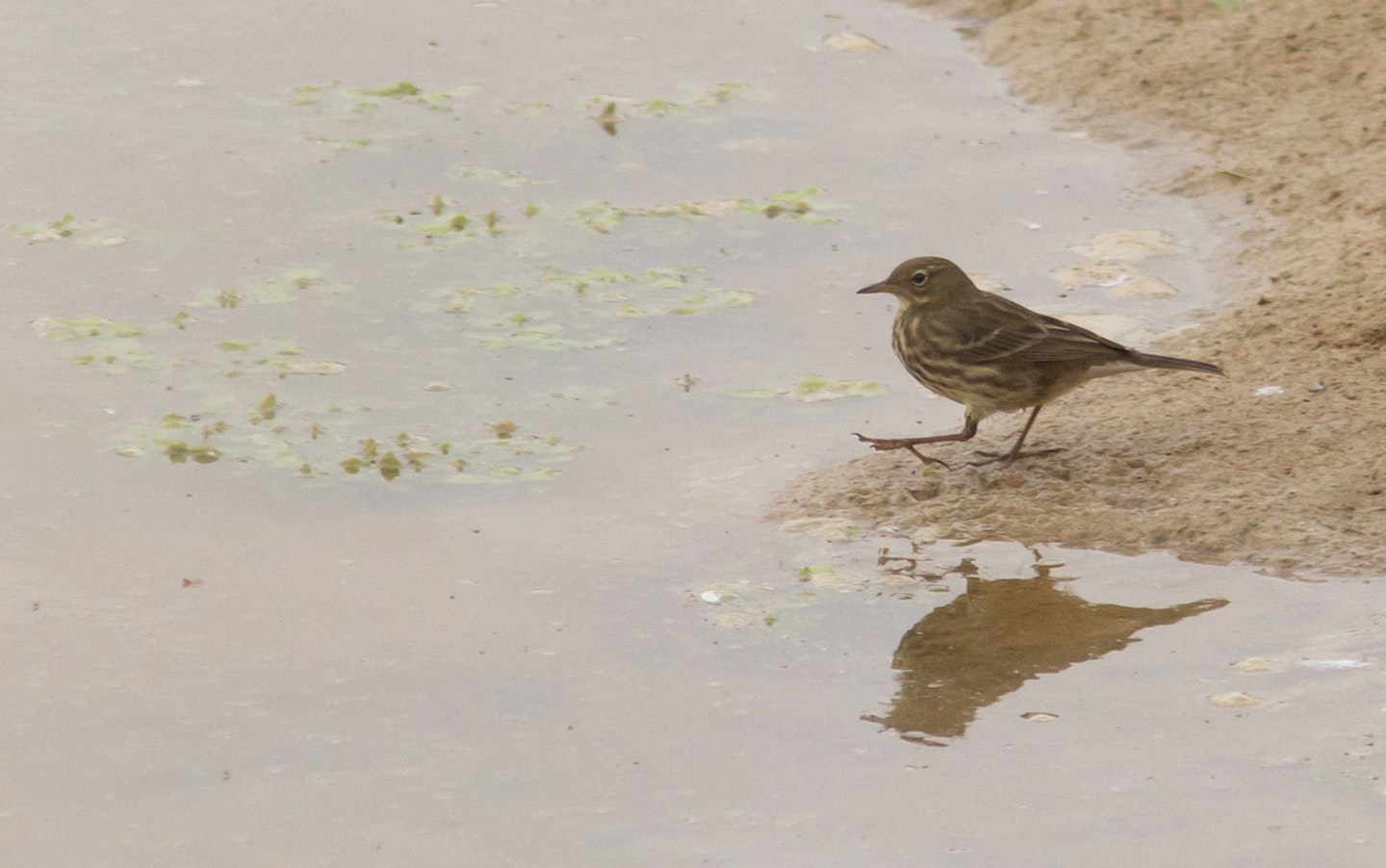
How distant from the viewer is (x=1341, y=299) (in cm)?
784

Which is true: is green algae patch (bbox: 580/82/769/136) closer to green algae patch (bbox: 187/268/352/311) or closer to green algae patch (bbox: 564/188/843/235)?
green algae patch (bbox: 564/188/843/235)

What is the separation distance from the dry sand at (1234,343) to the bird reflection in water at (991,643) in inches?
16.0

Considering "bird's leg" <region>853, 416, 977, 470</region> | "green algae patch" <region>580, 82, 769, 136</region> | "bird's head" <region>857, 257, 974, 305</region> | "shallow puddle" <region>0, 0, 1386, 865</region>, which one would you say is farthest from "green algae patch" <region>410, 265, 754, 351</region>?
"green algae patch" <region>580, 82, 769, 136</region>

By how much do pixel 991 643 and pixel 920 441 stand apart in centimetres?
131

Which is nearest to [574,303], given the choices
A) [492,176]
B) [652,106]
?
[492,176]

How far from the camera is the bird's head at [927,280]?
7.20 metres

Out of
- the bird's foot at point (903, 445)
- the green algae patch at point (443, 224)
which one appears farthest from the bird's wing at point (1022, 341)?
the green algae patch at point (443, 224)

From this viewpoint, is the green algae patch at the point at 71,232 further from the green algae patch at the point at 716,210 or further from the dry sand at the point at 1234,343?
the dry sand at the point at 1234,343

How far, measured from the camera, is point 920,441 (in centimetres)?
695

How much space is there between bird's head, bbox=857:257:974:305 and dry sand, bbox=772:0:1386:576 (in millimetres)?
632

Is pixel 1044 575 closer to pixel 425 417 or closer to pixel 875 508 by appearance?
pixel 875 508

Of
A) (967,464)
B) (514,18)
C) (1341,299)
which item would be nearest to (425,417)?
(967,464)

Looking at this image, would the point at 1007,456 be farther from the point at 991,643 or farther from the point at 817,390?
the point at 991,643

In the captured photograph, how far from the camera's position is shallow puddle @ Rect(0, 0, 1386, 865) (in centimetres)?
498
